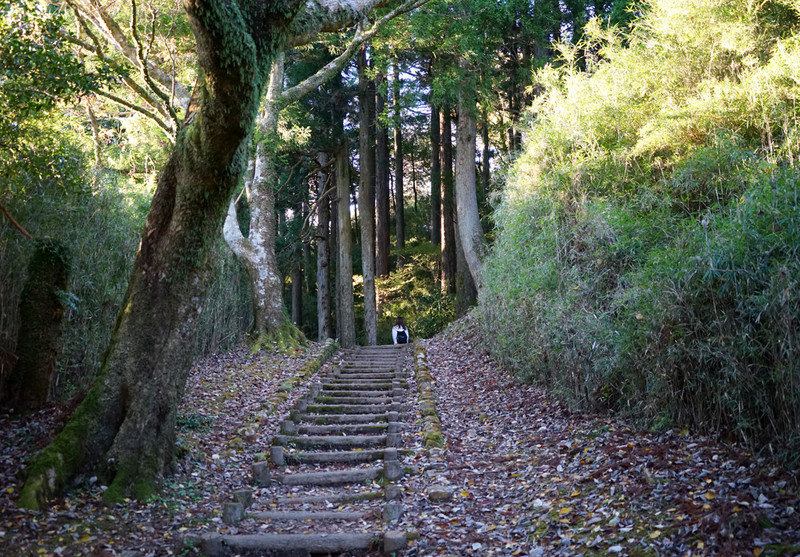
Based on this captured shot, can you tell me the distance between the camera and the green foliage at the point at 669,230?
3967mm

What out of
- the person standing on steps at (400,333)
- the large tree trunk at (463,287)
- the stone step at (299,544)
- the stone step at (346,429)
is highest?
the large tree trunk at (463,287)

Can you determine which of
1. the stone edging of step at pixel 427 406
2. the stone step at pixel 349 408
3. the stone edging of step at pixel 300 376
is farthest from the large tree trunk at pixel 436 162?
the stone step at pixel 349 408

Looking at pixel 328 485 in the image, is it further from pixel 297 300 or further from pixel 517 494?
pixel 297 300

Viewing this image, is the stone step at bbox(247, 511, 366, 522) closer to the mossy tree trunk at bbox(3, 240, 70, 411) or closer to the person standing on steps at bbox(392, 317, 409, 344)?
the mossy tree trunk at bbox(3, 240, 70, 411)

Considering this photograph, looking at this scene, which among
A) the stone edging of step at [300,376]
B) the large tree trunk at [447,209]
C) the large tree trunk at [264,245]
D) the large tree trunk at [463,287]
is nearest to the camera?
the stone edging of step at [300,376]

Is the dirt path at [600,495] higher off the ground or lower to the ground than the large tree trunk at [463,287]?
lower

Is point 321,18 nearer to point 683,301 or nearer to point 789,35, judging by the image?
point 683,301

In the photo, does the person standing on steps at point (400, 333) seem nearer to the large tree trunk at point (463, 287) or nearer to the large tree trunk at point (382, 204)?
the large tree trunk at point (463, 287)

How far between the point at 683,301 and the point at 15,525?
5106mm

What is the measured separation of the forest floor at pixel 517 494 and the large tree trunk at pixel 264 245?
507 cm

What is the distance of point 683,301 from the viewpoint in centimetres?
→ 447

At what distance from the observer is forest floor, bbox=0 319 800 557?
3559 millimetres

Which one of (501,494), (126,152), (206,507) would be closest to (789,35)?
(501,494)

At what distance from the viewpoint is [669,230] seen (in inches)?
233
